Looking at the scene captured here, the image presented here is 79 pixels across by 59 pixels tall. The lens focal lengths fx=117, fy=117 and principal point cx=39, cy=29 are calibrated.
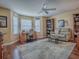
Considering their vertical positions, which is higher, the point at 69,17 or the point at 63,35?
the point at 69,17

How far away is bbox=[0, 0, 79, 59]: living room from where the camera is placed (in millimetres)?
7352

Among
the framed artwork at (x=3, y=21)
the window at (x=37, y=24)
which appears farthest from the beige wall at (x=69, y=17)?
the framed artwork at (x=3, y=21)

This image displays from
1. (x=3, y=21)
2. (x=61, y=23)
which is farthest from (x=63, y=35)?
(x=3, y=21)

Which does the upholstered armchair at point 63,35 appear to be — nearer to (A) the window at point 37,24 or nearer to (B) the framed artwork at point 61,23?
(B) the framed artwork at point 61,23

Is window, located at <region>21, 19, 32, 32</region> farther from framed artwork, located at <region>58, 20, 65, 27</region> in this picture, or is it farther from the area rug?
the area rug

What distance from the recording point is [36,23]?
12227mm

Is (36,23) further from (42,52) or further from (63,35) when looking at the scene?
(42,52)

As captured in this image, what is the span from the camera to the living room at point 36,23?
735 centimetres

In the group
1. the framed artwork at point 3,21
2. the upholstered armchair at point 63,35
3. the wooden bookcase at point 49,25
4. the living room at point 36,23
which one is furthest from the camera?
the wooden bookcase at point 49,25

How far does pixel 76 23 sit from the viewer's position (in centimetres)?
945

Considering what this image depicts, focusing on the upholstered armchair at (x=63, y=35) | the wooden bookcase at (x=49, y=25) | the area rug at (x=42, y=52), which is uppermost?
the wooden bookcase at (x=49, y=25)

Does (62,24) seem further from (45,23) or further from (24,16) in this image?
(24,16)

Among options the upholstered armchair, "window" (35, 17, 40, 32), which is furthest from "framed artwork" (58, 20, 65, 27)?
"window" (35, 17, 40, 32)

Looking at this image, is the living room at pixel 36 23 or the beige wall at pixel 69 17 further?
the beige wall at pixel 69 17
